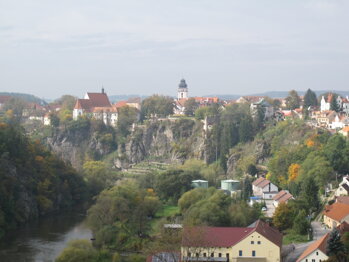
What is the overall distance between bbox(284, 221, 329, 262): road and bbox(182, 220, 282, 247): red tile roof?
0.91 metres

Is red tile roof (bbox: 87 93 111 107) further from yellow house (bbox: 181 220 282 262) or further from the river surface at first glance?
yellow house (bbox: 181 220 282 262)

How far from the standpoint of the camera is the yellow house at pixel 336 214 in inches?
1539

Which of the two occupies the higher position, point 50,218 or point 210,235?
point 210,235

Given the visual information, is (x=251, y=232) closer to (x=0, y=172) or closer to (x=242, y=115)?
(x=0, y=172)

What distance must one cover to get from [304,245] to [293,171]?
21600 mm

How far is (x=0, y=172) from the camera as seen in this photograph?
52.7 m

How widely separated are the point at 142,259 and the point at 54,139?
64416 mm

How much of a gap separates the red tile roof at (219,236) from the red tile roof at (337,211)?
213 inches

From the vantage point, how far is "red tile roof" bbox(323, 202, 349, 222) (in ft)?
129

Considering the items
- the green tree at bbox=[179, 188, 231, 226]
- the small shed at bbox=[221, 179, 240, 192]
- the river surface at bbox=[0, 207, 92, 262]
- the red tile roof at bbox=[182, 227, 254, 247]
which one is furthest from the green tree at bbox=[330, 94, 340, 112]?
the red tile roof at bbox=[182, 227, 254, 247]

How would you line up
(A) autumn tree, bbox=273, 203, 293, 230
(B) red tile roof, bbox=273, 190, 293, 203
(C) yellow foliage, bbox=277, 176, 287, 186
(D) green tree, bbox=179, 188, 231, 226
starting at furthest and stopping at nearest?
(C) yellow foliage, bbox=277, 176, 287, 186, (B) red tile roof, bbox=273, 190, 293, 203, (A) autumn tree, bbox=273, 203, 293, 230, (D) green tree, bbox=179, 188, 231, 226

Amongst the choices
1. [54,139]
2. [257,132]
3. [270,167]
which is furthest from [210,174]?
[54,139]

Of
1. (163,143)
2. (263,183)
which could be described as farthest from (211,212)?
(163,143)

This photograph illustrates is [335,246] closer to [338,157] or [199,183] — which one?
[338,157]
